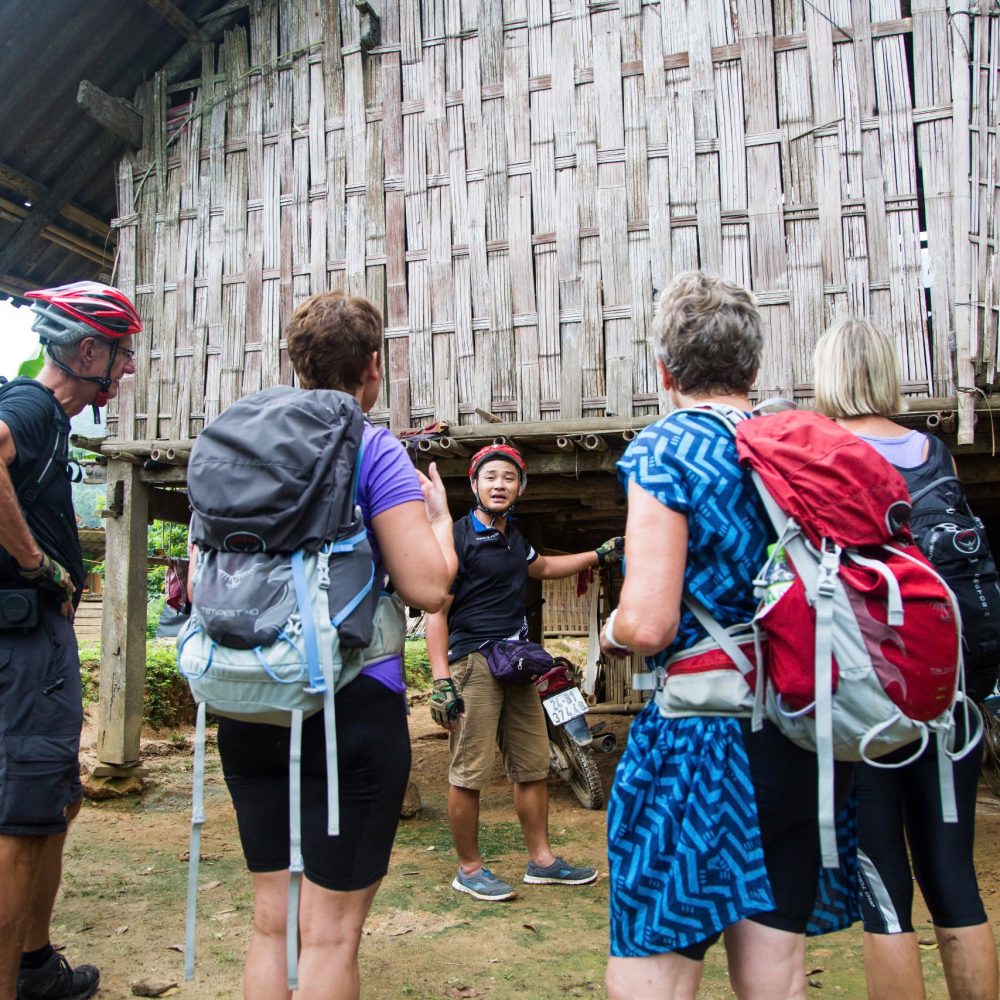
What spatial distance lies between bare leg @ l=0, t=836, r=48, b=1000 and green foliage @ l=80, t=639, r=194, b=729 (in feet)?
22.6

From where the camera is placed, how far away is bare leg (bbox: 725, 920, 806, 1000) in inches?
68.2

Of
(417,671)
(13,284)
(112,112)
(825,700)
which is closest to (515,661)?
(825,700)

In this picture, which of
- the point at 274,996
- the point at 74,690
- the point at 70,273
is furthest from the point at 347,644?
the point at 70,273

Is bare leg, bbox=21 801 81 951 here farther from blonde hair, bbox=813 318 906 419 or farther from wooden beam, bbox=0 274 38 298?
wooden beam, bbox=0 274 38 298

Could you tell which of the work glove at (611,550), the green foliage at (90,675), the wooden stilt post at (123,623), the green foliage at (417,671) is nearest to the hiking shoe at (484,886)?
the work glove at (611,550)

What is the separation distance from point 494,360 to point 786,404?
4229mm

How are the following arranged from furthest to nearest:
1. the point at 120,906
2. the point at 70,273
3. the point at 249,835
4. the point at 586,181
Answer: the point at 70,273, the point at 586,181, the point at 120,906, the point at 249,835

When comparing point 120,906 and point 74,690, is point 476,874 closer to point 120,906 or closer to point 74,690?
point 120,906

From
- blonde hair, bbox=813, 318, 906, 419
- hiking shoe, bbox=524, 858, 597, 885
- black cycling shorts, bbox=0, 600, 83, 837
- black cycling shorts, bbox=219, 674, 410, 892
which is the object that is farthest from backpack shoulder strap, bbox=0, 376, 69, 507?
hiking shoe, bbox=524, 858, 597, 885

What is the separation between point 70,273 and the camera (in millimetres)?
9008

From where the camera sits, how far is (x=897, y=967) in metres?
2.22

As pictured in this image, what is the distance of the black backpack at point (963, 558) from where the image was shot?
7.79 ft

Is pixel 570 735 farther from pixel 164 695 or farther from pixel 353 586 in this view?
pixel 164 695

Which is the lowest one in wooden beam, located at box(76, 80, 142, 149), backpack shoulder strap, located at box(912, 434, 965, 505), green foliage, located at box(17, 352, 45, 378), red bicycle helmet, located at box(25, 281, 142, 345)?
backpack shoulder strap, located at box(912, 434, 965, 505)
